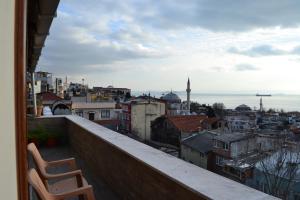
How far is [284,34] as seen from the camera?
15.1 metres

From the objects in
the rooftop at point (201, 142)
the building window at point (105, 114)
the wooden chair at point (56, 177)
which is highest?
the wooden chair at point (56, 177)

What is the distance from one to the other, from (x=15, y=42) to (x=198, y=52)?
66.4 feet

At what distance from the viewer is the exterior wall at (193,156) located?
2303 cm

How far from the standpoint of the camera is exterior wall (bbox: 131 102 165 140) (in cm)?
3547

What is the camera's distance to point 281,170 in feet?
36.8

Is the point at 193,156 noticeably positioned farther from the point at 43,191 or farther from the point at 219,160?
the point at 43,191

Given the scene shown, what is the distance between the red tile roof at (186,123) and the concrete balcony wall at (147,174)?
25.9 meters

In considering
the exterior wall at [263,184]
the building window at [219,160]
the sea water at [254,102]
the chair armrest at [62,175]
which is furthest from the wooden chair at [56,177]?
the sea water at [254,102]

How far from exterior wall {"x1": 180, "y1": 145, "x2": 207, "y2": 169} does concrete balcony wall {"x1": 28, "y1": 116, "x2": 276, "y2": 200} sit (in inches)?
757

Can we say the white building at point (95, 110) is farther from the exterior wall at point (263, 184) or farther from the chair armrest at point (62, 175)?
the chair armrest at point (62, 175)

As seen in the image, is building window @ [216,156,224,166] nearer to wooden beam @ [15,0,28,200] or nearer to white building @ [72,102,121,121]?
white building @ [72,102,121,121]

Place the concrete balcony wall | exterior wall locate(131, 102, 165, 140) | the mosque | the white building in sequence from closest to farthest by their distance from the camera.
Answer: the concrete balcony wall, the white building, exterior wall locate(131, 102, 165, 140), the mosque

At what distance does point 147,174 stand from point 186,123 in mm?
29027

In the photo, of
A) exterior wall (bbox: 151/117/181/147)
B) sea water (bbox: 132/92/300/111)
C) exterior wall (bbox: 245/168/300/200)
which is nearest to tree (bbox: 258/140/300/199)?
exterior wall (bbox: 245/168/300/200)
